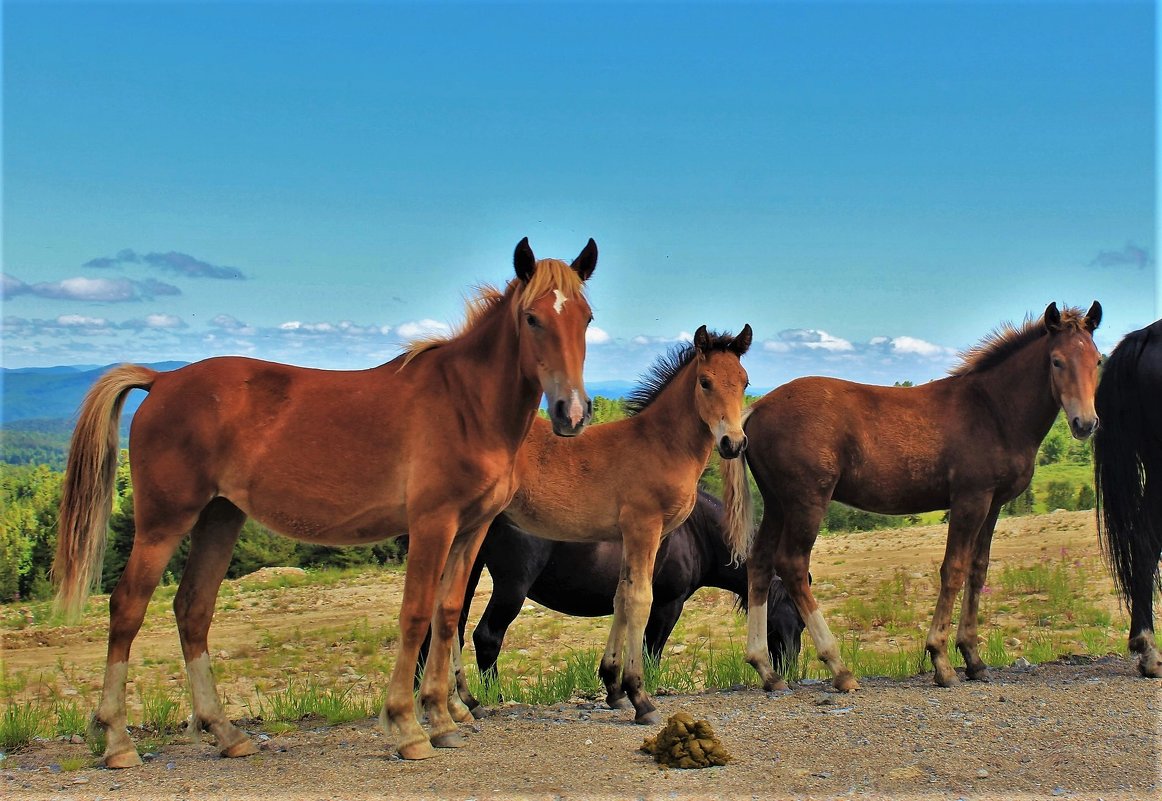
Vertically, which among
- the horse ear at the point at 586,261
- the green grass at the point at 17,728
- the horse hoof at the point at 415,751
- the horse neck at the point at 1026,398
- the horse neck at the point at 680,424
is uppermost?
the horse ear at the point at 586,261

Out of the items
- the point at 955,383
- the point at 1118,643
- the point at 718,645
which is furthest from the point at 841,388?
the point at 718,645

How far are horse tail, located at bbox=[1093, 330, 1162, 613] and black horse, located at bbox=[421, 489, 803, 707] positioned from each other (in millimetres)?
3084

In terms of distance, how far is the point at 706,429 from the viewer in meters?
7.55

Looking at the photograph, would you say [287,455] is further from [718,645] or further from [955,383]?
[718,645]

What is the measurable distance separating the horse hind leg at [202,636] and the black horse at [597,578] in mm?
1787

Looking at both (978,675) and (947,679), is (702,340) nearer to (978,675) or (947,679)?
(947,679)

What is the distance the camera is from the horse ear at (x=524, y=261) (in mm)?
6191

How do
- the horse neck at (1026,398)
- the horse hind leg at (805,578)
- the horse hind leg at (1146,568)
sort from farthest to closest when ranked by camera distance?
the horse hind leg at (1146,568) → the horse neck at (1026,398) → the horse hind leg at (805,578)

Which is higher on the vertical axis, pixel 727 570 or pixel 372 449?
pixel 372 449

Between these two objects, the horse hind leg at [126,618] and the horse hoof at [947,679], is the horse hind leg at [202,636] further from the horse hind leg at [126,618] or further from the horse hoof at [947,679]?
the horse hoof at [947,679]

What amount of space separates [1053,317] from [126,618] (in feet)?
25.0

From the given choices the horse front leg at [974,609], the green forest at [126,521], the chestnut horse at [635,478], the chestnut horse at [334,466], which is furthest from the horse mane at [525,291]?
the green forest at [126,521]

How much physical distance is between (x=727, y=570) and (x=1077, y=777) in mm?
4680

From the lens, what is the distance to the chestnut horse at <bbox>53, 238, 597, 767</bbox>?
6320mm
